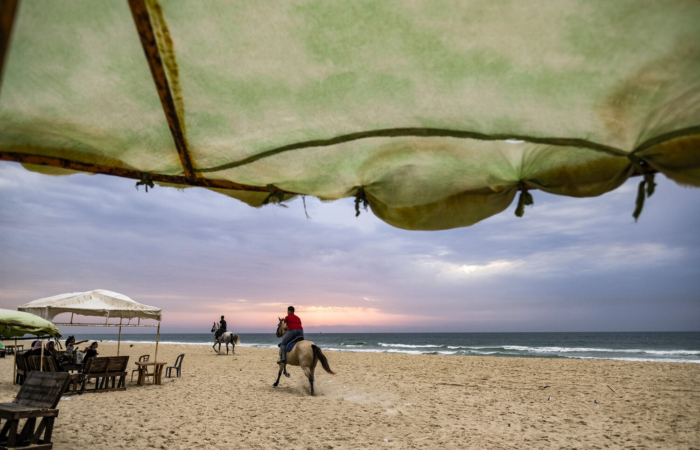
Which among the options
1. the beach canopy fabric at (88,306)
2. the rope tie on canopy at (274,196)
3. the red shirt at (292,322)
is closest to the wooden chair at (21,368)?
the beach canopy fabric at (88,306)

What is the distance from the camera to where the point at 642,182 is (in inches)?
68.7

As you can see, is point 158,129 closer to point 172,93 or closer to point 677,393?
point 172,93

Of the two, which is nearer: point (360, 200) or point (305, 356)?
point (360, 200)

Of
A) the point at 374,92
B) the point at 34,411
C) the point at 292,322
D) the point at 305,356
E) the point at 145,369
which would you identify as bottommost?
the point at 145,369

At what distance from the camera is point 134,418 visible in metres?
6.52

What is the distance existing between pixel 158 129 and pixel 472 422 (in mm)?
6929

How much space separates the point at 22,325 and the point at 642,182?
34.8 feet

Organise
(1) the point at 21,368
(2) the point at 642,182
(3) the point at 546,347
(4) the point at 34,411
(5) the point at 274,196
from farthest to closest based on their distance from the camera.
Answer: (3) the point at 546,347 < (1) the point at 21,368 < (4) the point at 34,411 < (5) the point at 274,196 < (2) the point at 642,182

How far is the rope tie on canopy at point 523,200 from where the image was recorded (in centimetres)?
211

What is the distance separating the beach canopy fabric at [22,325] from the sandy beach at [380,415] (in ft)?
4.13

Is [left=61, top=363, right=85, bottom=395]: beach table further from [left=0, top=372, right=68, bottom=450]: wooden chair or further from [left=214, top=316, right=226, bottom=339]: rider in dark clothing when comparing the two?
[left=214, top=316, right=226, bottom=339]: rider in dark clothing

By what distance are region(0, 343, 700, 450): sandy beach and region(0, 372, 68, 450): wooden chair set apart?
617 millimetres

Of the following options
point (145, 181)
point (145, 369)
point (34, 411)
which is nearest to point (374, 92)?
point (145, 181)

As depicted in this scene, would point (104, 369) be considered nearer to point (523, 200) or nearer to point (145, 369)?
point (145, 369)
